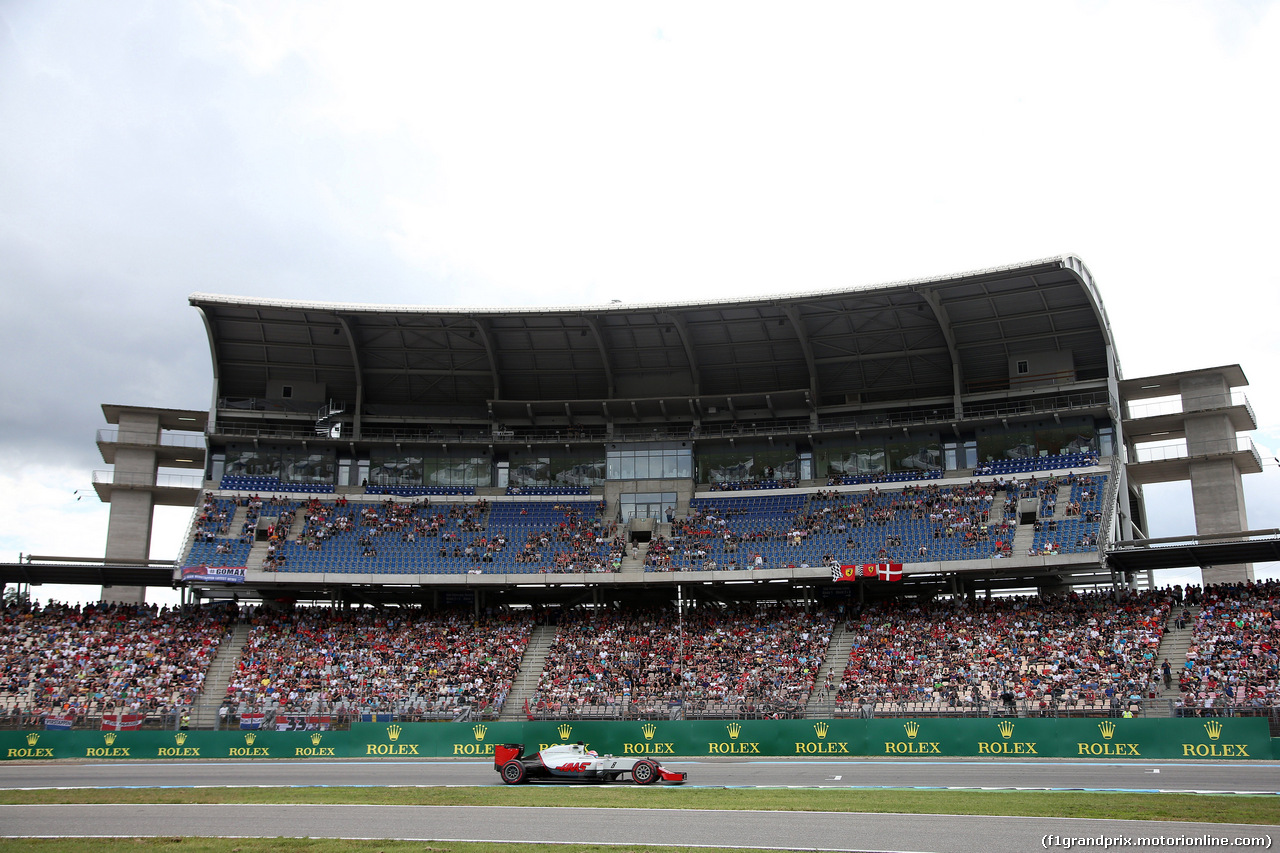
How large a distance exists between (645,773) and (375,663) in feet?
86.9

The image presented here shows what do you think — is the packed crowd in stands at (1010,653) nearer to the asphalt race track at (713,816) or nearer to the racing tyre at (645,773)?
the asphalt race track at (713,816)

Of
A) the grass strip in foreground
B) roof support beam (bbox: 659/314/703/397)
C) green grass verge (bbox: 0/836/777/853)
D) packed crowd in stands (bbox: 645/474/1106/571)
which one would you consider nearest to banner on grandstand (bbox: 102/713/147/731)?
the grass strip in foreground

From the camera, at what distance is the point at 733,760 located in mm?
33312

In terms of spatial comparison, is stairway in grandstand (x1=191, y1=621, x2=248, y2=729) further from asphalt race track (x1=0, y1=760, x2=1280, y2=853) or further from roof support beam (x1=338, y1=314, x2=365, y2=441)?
roof support beam (x1=338, y1=314, x2=365, y2=441)

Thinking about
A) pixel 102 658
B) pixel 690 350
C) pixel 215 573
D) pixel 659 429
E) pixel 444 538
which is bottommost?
pixel 102 658

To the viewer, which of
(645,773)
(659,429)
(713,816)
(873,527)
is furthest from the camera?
(659,429)

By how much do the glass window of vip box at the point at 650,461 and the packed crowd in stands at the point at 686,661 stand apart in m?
9.38

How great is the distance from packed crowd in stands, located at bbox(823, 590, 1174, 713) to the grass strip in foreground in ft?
53.7

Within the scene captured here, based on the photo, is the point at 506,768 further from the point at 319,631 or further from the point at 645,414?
the point at 645,414

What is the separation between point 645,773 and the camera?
1043 inches

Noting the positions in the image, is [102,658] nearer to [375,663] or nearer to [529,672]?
[375,663]

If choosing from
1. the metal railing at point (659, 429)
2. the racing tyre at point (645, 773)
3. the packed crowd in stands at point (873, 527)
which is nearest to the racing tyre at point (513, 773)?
the racing tyre at point (645, 773)

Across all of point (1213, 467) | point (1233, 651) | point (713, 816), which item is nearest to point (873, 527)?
point (1233, 651)

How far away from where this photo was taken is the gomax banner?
2969 centimetres
